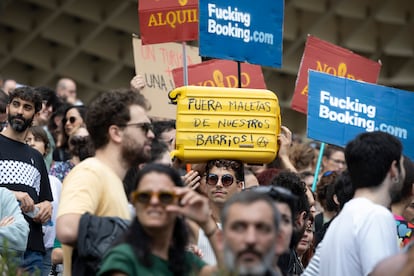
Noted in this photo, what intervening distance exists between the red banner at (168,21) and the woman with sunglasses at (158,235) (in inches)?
191

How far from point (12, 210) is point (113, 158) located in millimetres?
2157

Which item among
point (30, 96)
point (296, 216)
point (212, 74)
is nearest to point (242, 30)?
point (212, 74)

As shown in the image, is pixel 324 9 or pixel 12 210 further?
pixel 324 9

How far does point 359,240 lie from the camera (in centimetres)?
695

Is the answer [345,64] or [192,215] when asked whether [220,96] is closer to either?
[192,215]

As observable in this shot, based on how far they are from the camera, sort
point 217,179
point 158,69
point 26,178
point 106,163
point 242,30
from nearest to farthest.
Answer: point 106,163
point 217,179
point 26,178
point 242,30
point 158,69

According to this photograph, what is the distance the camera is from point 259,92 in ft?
29.7

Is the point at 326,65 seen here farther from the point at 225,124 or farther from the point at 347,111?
the point at 225,124

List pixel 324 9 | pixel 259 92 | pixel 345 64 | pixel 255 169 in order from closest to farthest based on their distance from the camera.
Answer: pixel 259 92
pixel 345 64
pixel 255 169
pixel 324 9

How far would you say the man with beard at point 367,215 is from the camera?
6887 millimetres

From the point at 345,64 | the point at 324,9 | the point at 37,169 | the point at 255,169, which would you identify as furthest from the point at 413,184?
the point at 324,9

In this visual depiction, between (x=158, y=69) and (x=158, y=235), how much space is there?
5683 millimetres

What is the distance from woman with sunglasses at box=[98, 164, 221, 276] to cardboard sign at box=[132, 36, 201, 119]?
5146 mm

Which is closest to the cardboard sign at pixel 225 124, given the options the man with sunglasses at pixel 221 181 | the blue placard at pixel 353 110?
the man with sunglasses at pixel 221 181
